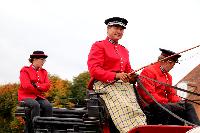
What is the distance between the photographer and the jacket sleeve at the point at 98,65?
580cm

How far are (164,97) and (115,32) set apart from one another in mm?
1225

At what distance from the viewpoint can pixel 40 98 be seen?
7.78 m

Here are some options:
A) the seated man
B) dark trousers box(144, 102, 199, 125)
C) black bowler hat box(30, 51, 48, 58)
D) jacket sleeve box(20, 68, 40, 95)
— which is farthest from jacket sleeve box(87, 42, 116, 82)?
black bowler hat box(30, 51, 48, 58)

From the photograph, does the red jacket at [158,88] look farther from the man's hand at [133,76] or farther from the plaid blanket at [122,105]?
the man's hand at [133,76]

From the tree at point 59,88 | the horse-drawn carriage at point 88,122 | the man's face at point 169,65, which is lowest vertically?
the horse-drawn carriage at point 88,122

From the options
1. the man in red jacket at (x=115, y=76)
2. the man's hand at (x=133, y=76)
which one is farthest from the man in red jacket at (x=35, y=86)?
the man's hand at (x=133, y=76)

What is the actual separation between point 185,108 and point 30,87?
2541mm

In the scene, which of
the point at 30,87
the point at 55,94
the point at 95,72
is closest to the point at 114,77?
the point at 95,72

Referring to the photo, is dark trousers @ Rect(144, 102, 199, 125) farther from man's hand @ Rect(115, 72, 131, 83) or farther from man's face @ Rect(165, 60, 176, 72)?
man's hand @ Rect(115, 72, 131, 83)

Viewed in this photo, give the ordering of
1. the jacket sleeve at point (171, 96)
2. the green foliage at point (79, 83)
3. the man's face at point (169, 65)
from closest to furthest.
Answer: the jacket sleeve at point (171, 96) → the man's face at point (169, 65) → the green foliage at point (79, 83)

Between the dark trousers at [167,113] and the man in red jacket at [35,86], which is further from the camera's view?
the man in red jacket at [35,86]

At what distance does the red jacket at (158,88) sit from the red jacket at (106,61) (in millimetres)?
371

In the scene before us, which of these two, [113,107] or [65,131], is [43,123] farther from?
[113,107]

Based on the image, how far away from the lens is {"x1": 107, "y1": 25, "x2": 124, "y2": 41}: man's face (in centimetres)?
626
